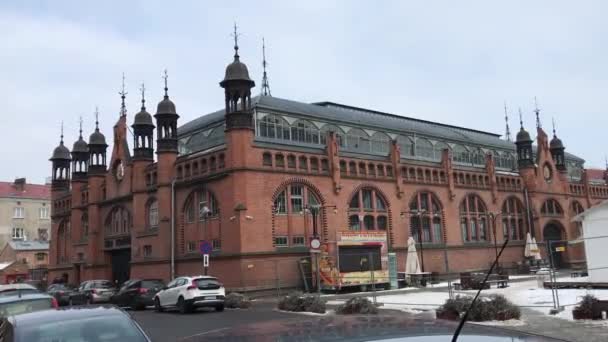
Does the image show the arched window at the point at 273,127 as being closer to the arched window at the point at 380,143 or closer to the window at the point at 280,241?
the window at the point at 280,241

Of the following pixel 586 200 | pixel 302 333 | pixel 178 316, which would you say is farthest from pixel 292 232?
pixel 586 200

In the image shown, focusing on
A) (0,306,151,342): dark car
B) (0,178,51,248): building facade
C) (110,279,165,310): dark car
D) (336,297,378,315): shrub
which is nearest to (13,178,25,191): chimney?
(0,178,51,248): building facade

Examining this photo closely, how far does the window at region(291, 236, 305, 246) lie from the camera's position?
33969 mm

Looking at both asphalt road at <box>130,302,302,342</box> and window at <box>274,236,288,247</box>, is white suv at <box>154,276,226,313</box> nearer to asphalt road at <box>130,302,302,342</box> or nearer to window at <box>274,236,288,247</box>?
asphalt road at <box>130,302,302,342</box>

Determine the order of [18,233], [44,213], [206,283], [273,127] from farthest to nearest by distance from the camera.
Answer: [44,213] → [18,233] → [273,127] → [206,283]

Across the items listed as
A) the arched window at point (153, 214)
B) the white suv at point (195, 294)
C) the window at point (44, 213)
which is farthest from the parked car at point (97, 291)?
the window at point (44, 213)

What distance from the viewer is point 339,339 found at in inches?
107

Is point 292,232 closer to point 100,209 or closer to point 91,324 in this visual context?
point 100,209

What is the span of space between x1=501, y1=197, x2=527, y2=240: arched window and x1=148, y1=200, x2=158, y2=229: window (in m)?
27.8

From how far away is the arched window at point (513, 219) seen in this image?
4859 centimetres

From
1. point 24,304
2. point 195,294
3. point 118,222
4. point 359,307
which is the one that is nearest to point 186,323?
point 195,294

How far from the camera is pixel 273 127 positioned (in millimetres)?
39375

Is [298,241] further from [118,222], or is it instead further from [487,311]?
[487,311]

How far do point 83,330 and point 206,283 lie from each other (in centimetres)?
1800
